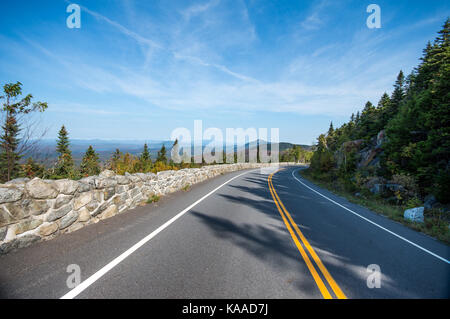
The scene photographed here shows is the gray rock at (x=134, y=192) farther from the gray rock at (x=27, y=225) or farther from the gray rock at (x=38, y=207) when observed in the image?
the gray rock at (x=27, y=225)

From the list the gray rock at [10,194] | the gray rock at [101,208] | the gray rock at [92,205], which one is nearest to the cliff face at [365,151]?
the gray rock at [101,208]

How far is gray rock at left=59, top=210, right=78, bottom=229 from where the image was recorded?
14.0ft

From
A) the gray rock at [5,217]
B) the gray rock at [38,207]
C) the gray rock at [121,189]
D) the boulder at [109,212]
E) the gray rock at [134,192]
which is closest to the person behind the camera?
the gray rock at [5,217]

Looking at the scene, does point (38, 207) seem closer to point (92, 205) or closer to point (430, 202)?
point (92, 205)

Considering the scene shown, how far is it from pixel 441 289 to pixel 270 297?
2.84 metres

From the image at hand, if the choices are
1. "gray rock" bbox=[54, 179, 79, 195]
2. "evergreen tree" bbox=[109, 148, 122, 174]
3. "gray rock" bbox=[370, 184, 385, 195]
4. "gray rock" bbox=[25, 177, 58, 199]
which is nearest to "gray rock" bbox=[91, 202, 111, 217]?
"gray rock" bbox=[54, 179, 79, 195]

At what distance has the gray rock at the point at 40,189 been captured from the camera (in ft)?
12.4

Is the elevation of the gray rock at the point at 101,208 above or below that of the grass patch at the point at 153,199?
above

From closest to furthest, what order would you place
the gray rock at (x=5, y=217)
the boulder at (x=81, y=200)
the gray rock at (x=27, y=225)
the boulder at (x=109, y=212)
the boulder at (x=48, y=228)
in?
1. the gray rock at (x=5, y=217)
2. the gray rock at (x=27, y=225)
3. the boulder at (x=48, y=228)
4. the boulder at (x=81, y=200)
5. the boulder at (x=109, y=212)

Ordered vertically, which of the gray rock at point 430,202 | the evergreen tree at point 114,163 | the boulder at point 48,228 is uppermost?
the evergreen tree at point 114,163

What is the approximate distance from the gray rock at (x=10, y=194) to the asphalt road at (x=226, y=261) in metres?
0.95

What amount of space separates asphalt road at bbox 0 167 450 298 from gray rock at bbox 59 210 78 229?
26 cm

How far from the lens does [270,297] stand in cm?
263
